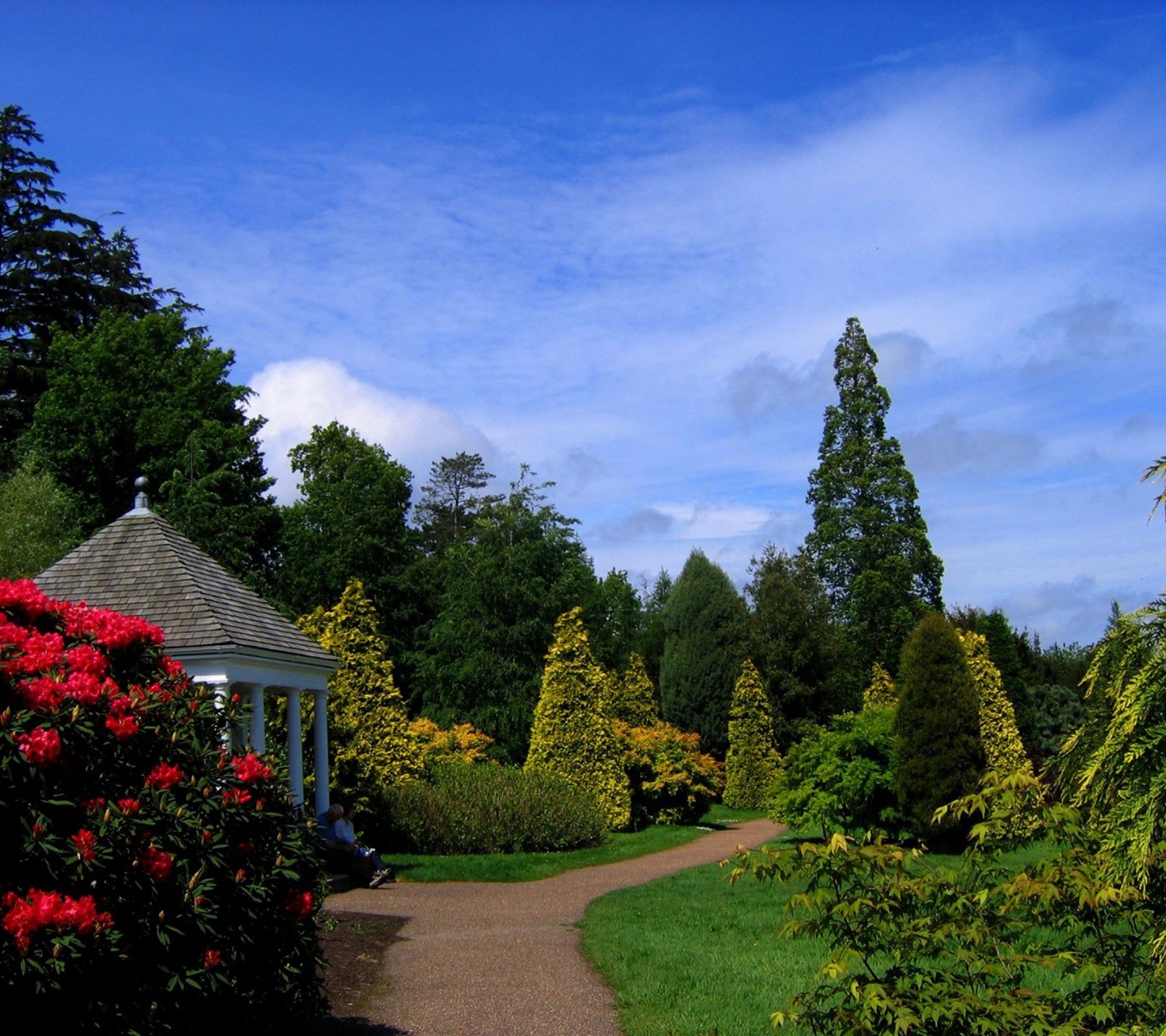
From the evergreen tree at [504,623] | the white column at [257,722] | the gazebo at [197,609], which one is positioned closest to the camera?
the gazebo at [197,609]

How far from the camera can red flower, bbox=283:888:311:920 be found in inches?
233

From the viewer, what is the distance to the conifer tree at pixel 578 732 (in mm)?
21344

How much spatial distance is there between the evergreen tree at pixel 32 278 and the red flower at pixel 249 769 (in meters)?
27.9

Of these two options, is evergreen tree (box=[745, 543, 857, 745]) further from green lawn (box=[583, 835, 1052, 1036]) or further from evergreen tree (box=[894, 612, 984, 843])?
green lawn (box=[583, 835, 1052, 1036])

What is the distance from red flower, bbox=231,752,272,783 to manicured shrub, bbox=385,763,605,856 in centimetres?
1234

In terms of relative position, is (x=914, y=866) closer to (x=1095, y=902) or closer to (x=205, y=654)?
(x=205, y=654)

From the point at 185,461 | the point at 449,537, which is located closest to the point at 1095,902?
the point at 185,461

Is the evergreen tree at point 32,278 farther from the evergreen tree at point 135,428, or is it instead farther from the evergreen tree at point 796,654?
the evergreen tree at point 796,654

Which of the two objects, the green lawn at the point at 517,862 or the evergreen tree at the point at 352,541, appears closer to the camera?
the green lawn at the point at 517,862

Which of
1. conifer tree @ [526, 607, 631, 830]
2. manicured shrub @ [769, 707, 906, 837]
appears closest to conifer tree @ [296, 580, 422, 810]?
conifer tree @ [526, 607, 631, 830]

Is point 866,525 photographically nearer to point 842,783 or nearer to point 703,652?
point 703,652

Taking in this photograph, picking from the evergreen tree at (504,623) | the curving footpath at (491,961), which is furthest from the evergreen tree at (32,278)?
the curving footpath at (491,961)

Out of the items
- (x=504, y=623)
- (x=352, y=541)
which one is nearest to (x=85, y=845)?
(x=504, y=623)

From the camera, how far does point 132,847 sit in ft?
16.4
